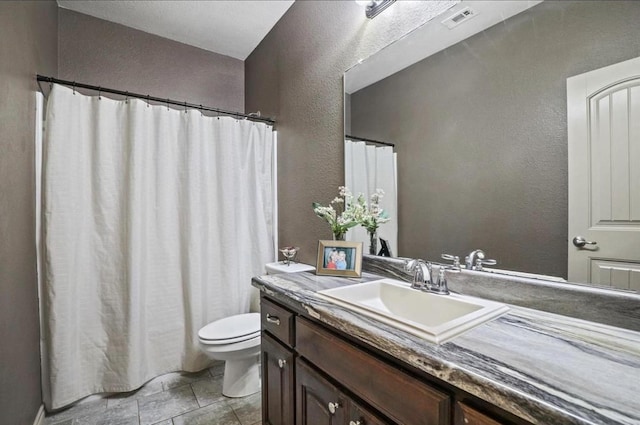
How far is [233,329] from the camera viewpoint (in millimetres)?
1862

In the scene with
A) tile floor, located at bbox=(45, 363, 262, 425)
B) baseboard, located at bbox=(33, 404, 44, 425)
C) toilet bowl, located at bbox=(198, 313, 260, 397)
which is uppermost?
toilet bowl, located at bbox=(198, 313, 260, 397)

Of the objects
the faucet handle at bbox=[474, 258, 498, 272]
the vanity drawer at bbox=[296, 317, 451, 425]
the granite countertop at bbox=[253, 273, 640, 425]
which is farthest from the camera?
the faucet handle at bbox=[474, 258, 498, 272]

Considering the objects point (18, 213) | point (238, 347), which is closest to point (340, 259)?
point (238, 347)

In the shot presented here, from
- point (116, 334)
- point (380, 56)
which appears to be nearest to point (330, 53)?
point (380, 56)

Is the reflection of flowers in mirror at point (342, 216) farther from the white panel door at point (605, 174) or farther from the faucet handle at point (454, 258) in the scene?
the white panel door at point (605, 174)

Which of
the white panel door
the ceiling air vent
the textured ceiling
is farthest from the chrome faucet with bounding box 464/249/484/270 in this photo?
the textured ceiling

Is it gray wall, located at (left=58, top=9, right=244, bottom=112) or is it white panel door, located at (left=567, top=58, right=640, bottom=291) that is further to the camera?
gray wall, located at (left=58, top=9, right=244, bottom=112)

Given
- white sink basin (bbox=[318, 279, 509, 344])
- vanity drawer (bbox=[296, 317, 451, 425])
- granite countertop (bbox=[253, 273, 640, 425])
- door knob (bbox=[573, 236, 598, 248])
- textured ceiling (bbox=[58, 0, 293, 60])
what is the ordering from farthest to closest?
1. textured ceiling (bbox=[58, 0, 293, 60])
2. door knob (bbox=[573, 236, 598, 248])
3. white sink basin (bbox=[318, 279, 509, 344])
4. vanity drawer (bbox=[296, 317, 451, 425])
5. granite countertop (bbox=[253, 273, 640, 425])

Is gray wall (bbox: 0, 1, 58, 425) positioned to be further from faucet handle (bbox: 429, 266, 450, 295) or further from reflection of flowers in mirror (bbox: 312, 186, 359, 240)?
faucet handle (bbox: 429, 266, 450, 295)

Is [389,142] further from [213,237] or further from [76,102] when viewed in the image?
[76,102]

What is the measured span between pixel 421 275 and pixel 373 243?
43cm

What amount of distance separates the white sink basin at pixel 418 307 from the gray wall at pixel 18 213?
1.35 m

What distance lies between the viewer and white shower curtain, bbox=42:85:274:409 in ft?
5.60

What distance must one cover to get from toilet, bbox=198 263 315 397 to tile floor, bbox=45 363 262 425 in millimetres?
74
